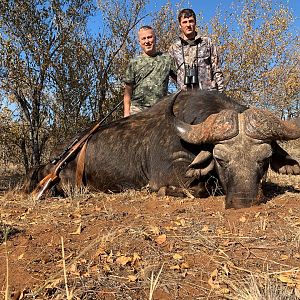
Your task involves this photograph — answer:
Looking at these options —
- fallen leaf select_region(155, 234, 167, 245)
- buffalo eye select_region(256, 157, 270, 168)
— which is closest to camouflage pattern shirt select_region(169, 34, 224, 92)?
buffalo eye select_region(256, 157, 270, 168)

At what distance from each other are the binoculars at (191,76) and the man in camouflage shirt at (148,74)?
1.27 ft

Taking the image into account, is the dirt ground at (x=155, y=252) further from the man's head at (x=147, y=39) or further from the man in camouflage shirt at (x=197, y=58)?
the man's head at (x=147, y=39)

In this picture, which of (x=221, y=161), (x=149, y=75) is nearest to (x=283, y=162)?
(x=221, y=161)

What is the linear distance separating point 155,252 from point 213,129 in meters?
1.94

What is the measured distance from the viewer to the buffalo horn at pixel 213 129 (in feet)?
14.0

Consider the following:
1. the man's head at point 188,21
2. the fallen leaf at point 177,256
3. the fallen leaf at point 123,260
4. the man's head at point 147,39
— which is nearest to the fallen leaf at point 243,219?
the fallen leaf at point 177,256

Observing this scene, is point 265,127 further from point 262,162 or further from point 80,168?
point 80,168

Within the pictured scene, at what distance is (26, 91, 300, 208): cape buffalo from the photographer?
164 inches

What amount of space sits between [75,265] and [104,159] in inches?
150

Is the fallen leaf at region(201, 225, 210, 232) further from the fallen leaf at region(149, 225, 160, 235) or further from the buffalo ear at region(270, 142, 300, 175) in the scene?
the buffalo ear at region(270, 142, 300, 175)

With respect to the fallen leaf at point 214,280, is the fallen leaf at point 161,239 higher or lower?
higher

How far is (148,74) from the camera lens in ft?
22.8

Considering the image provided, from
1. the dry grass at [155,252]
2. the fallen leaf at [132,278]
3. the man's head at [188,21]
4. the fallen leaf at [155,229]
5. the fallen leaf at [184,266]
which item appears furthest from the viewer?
the man's head at [188,21]

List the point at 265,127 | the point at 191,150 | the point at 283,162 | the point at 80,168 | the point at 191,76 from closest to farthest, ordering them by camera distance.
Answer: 1. the point at 265,127
2. the point at 283,162
3. the point at 191,150
4. the point at 80,168
5. the point at 191,76
